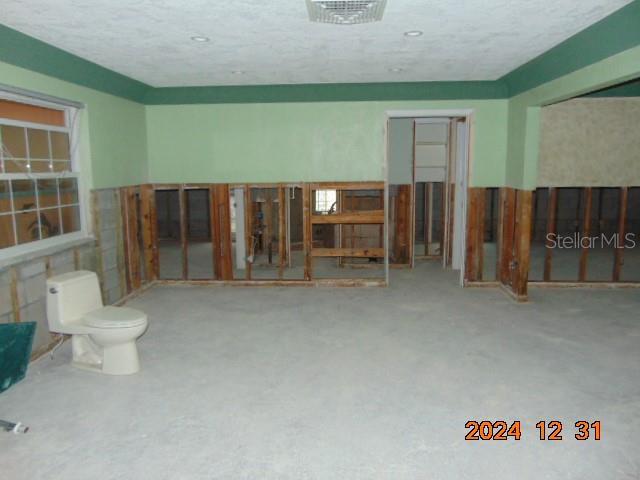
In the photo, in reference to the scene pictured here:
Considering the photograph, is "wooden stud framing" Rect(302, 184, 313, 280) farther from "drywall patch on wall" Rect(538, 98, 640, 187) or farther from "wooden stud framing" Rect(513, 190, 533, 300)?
"drywall patch on wall" Rect(538, 98, 640, 187)

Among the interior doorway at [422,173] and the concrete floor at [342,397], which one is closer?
the concrete floor at [342,397]

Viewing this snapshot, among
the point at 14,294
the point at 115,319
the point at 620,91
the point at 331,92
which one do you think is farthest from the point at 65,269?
the point at 620,91

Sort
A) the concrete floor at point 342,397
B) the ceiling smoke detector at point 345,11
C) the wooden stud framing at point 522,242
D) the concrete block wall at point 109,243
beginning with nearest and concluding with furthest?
the concrete floor at point 342,397, the ceiling smoke detector at point 345,11, the concrete block wall at point 109,243, the wooden stud framing at point 522,242

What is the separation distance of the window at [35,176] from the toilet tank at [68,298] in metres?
0.55

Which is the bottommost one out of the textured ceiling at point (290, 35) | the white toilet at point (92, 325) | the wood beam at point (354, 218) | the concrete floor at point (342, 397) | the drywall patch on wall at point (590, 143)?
the concrete floor at point (342, 397)

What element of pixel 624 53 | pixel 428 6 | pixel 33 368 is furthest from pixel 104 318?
pixel 624 53

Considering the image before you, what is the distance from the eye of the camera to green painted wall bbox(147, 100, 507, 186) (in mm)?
6246

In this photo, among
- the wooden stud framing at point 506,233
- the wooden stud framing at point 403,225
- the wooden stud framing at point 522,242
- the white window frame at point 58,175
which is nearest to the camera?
the white window frame at point 58,175

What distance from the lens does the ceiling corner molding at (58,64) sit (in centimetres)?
363

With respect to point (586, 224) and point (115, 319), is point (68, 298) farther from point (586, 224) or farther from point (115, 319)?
point (586, 224)

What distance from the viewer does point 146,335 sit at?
15.0 feet

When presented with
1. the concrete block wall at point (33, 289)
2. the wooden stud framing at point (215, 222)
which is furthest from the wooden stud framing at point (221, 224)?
the concrete block wall at point (33, 289)

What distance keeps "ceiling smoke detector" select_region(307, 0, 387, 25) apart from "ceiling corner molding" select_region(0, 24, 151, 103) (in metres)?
2.33

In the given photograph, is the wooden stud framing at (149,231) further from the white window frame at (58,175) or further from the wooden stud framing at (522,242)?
the wooden stud framing at (522,242)
